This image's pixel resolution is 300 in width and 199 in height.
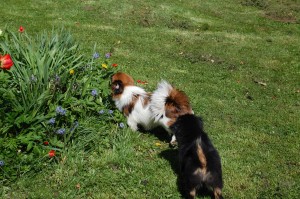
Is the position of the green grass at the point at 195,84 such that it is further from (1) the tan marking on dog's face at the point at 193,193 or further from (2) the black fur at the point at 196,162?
(2) the black fur at the point at 196,162

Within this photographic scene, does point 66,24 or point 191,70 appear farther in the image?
point 66,24

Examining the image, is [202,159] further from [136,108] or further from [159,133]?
[159,133]

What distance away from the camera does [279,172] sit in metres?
5.49

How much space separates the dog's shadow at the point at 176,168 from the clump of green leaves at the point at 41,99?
1083 millimetres

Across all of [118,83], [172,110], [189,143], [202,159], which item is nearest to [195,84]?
[118,83]

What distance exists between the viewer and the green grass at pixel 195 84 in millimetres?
4879

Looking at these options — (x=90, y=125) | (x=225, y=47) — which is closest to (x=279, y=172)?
(x=90, y=125)

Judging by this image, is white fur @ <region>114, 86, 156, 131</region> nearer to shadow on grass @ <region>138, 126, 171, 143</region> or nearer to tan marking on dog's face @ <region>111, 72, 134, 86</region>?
tan marking on dog's face @ <region>111, 72, 134, 86</region>

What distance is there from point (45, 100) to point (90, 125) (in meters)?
0.89

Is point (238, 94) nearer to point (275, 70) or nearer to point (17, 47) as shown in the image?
point (275, 70)

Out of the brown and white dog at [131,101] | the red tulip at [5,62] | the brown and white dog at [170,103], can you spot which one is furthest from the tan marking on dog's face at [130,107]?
the red tulip at [5,62]

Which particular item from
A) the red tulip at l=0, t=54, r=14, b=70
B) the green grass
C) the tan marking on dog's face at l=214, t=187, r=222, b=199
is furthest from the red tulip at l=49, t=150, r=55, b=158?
the tan marking on dog's face at l=214, t=187, r=222, b=199

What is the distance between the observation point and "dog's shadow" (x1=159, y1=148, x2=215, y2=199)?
4.74m

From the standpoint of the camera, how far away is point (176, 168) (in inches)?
209
